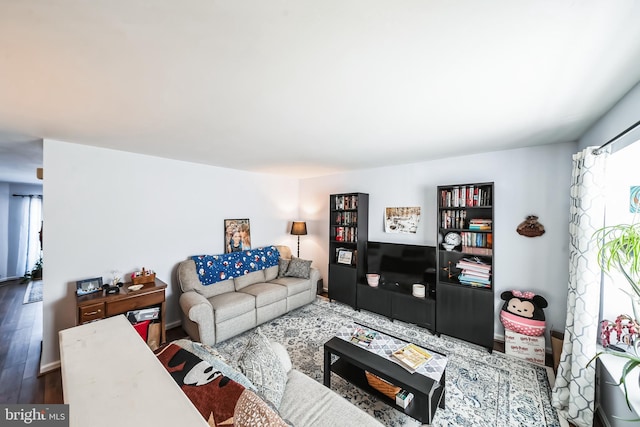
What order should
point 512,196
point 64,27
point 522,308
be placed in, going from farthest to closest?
point 512,196, point 522,308, point 64,27

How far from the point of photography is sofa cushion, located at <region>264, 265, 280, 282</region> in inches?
165

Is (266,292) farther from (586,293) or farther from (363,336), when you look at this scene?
(586,293)

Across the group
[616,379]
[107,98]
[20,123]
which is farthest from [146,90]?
[616,379]

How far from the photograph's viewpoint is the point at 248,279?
154 inches

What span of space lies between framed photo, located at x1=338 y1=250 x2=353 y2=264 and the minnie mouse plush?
A: 2124mm

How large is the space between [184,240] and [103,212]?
98 centimetres

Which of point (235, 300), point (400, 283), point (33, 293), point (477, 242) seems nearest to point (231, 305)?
point (235, 300)

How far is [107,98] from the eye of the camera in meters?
1.67

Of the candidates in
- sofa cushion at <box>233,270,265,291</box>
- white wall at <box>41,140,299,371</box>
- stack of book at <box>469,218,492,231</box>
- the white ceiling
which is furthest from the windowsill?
white wall at <box>41,140,299,371</box>

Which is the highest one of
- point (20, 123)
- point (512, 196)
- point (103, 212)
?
point (20, 123)

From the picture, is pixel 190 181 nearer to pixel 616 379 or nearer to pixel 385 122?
pixel 385 122

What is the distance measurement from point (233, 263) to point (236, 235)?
0.52 metres

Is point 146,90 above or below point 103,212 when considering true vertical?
above

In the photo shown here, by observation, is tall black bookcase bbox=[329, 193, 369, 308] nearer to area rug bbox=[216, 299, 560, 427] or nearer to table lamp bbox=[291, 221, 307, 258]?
area rug bbox=[216, 299, 560, 427]
